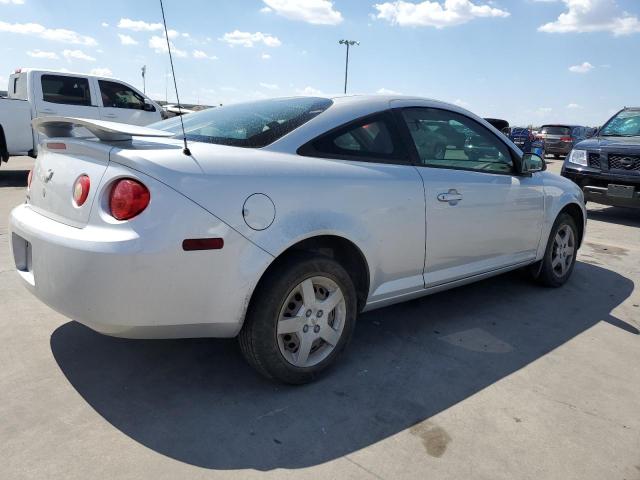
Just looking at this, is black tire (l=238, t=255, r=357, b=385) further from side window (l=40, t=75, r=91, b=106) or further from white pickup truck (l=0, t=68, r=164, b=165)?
side window (l=40, t=75, r=91, b=106)

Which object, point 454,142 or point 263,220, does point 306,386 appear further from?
point 454,142

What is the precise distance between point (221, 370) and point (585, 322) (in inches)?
106

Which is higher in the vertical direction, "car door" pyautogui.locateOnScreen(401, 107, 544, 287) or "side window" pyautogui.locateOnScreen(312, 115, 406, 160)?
"side window" pyautogui.locateOnScreen(312, 115, 406, 160)

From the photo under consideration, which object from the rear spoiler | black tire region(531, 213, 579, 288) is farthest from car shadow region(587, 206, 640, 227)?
the rear spoiler

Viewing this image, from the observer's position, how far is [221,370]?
9.80ft

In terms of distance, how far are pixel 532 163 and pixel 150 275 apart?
3140 millimetres

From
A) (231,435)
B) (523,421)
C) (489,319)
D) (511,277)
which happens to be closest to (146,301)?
(231,435)

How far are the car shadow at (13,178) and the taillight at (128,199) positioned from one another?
8.58m

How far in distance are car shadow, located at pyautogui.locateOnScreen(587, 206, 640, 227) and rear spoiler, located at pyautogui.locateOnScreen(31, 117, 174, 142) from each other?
775 cm

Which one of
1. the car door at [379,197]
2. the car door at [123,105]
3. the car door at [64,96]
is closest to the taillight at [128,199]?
the car door at [379,197]

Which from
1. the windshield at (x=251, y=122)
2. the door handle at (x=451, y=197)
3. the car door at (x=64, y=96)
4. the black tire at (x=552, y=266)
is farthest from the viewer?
the car door at (x=64, y=96)

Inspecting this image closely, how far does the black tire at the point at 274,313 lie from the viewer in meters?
2.59

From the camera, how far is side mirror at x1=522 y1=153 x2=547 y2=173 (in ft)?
13.4

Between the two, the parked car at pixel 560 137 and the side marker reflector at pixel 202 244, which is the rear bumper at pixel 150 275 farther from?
the parked car at pixel 560 137
